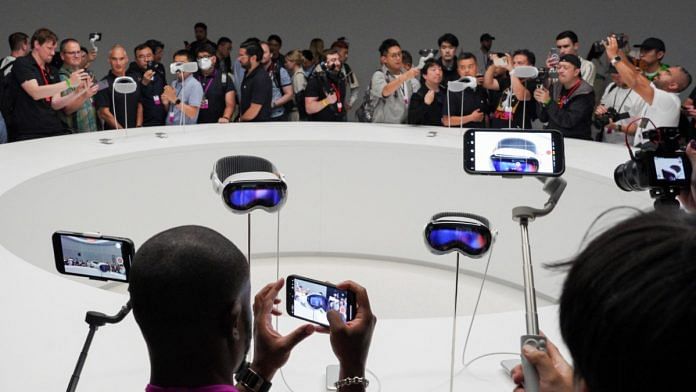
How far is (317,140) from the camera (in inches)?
153

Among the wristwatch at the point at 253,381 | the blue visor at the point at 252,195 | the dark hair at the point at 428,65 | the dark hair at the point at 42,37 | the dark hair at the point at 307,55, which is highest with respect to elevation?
the dark hair at the point at 42,37

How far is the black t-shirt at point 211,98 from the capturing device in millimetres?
4887

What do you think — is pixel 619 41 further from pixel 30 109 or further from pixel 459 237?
pixel 459 237

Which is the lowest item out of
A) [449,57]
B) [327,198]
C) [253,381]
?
[327,198]

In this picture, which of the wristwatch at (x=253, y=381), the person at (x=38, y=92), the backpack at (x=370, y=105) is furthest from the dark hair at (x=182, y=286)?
the backpack at (x=370, y=105)

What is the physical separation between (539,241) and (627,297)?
311 centimetres

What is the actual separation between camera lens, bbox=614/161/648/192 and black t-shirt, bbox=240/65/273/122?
3.31 meters

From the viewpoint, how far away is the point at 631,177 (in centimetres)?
179

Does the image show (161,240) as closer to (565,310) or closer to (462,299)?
(565,310)

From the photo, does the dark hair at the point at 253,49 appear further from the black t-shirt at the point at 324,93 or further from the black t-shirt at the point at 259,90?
the black t-shirt at the point at 324,93

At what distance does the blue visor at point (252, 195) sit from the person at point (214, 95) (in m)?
3.24

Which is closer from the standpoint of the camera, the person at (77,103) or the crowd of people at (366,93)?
the crowd of people at (366,93)

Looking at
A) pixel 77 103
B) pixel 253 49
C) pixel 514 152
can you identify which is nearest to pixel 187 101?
pixel 253 49

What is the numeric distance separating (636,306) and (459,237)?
941mm
